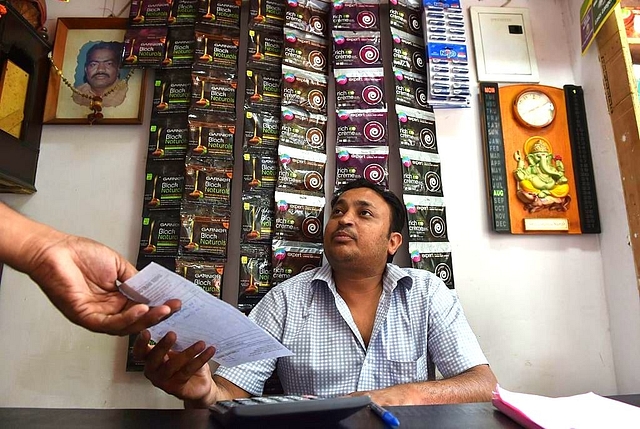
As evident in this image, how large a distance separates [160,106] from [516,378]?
1.52m

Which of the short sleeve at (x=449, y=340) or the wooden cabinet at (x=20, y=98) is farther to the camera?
the wooden cabinet at (x=20, y=98)

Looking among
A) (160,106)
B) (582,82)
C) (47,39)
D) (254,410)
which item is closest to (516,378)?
(582,82)

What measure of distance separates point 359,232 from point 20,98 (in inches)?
48.3

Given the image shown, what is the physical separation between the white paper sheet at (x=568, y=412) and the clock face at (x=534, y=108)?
1.15 metres

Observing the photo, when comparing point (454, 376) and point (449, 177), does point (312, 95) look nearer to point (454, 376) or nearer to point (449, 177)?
point (449, 177)

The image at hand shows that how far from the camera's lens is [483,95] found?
5.33 ft

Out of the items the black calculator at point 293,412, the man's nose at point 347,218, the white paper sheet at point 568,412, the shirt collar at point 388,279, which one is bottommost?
the white paper sheet at point 568,412

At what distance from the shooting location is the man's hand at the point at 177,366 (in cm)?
71

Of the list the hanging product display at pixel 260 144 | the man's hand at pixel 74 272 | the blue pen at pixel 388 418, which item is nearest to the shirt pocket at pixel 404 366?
the hanging product display at pixel 260 144

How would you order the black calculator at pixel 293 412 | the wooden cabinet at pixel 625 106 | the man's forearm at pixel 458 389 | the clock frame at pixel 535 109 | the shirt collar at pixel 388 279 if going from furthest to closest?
the clock frame at pixel 535 109 < the wooden cabinet at pixel 625 106 < the shirt collar at pixel 388 279 < the man's forearm at pixel 458 389 < the black calculator at pixel 293 412

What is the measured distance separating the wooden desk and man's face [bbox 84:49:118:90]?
4.36ft

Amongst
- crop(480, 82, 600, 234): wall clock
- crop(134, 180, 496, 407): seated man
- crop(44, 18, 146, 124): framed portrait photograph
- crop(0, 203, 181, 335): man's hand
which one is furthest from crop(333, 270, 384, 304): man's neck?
crop(44, 18, 146, 124): framed portrait photograph

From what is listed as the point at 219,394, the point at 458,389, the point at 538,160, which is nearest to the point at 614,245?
the point at 538,160

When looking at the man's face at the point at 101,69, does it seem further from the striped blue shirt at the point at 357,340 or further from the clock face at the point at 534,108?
the clock face at the point at 534,108
